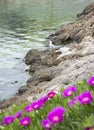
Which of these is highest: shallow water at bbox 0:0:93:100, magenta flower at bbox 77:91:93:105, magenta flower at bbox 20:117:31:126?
magenta flower at bbox 77:91:93:105

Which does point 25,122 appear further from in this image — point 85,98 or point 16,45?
point 16,45

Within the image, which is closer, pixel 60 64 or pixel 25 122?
pixel 25 122

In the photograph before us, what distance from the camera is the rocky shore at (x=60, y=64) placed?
11992 millimetres

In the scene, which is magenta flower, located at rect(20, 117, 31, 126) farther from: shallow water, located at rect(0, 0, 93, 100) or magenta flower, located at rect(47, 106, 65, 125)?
shallow water, located at rect(0, 0, 93, 100)

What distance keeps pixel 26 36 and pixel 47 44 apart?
5.30m

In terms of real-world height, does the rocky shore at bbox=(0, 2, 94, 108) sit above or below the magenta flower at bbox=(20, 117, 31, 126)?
below

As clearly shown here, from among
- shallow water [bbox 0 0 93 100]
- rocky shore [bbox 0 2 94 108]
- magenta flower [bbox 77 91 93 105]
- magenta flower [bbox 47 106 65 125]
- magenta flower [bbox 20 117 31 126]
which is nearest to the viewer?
magenta flower [bbox 47 106 65 125]

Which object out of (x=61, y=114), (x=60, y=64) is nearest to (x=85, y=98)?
(x=61, y=114)

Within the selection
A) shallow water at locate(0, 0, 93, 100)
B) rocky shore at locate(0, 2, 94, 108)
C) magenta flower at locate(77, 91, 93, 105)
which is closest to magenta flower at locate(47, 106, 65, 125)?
magenta flower at locate(77, 91, 93, 105)

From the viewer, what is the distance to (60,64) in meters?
18.4

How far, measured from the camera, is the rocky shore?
39.3 ft

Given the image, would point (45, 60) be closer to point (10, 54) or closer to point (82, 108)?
point (10, 54)

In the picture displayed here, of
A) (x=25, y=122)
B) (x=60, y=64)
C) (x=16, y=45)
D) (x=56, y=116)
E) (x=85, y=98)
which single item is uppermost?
(x=85, y=98)

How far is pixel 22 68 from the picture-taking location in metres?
24.2
